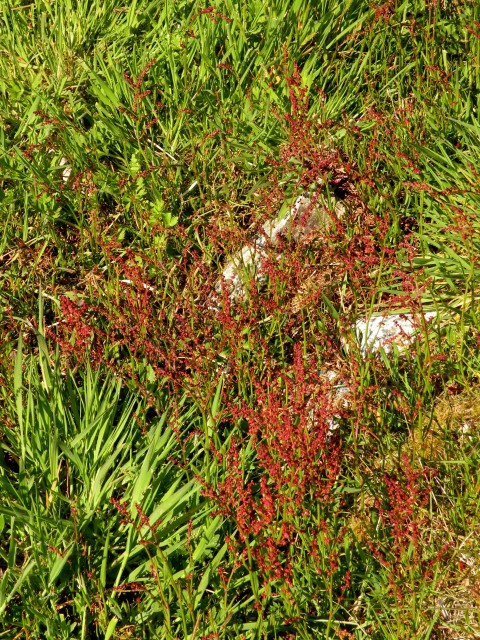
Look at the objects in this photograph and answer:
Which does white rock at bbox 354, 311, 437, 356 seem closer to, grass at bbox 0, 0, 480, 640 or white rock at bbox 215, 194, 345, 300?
grass at bbox 0, 0, 480, 640

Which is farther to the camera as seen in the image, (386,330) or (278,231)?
(278,231)

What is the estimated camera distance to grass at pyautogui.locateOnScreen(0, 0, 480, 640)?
2480 millimetres

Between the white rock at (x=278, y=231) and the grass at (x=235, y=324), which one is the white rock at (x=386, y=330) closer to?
the grass at (x=235, y=324)

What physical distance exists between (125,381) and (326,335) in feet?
2.86

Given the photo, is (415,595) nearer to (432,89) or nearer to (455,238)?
(455,238)

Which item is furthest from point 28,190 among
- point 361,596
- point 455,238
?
point 361,596

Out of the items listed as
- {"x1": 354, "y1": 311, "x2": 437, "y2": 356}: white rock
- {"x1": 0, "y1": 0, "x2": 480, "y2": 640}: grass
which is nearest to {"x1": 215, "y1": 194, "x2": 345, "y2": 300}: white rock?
{"x1": 0, "y1": 0, "x2": 480, "y2": 640}: grass

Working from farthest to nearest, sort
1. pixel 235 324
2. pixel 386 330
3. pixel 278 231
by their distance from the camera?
pixel 278 231 → pixel 386 330 → pixel 235 324

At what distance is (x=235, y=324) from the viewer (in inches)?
118

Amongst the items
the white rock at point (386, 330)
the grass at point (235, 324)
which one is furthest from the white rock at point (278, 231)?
the white rock at point (386, 330)

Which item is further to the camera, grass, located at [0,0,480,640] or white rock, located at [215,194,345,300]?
white rock, located at [215,194,345,300]

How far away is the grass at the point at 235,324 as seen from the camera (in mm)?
2480

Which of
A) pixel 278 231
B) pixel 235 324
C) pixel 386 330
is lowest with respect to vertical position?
pixel 386 330

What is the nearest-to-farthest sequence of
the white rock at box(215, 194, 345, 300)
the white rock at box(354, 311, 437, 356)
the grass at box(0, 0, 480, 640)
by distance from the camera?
the grass at box(0, 0, 480, 640) < the white rock at box(354, 311, 437, 356) < the white rock at box(215, 194, 345, 300)
